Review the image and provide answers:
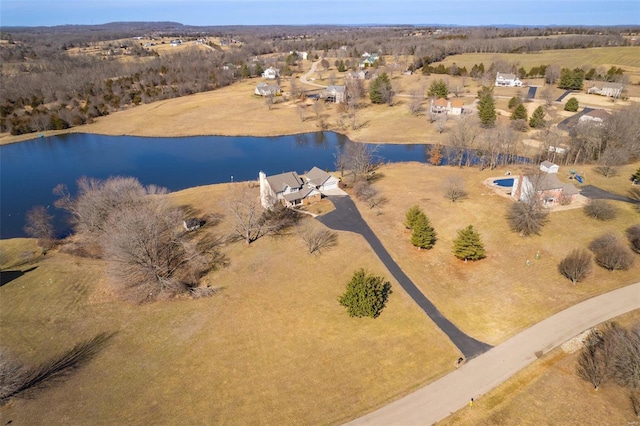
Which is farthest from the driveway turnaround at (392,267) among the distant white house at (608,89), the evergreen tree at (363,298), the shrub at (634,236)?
the distant white house at (608,89)

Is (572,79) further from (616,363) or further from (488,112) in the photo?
(616,363)

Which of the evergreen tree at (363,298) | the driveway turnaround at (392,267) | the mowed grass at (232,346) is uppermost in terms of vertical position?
the evergreen tree at (363,298)

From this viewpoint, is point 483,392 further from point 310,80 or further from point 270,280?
point 310,80

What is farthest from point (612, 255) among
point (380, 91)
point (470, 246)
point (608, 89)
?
point (608, 89)

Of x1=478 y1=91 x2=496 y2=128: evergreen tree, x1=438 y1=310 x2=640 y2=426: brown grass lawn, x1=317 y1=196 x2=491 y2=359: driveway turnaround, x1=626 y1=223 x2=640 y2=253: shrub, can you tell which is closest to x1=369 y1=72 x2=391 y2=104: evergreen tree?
x1=478 y1=91 x2=496 y2=128: evergreen tree

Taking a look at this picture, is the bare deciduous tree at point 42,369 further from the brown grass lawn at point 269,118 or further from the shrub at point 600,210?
the brown grass lawn at point 269,118
